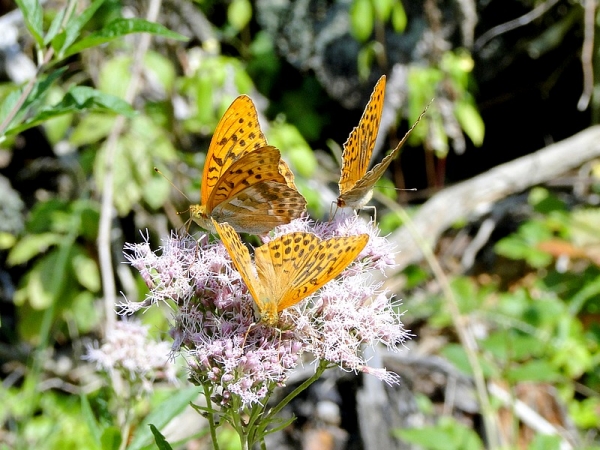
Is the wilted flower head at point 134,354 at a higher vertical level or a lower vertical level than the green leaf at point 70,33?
lower

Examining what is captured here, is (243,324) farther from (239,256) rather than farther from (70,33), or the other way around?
(70,33)

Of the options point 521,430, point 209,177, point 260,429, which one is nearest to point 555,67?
point 521,430

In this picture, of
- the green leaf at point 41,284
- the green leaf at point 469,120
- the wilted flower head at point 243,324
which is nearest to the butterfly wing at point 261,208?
the wilted flower head at point 243,324

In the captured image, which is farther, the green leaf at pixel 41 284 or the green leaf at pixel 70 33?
the green leaf at pixel 41 284

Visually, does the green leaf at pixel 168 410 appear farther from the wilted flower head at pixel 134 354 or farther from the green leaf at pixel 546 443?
the green leaf at pixel 546 443

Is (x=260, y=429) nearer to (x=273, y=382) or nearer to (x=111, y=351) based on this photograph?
(x=273, y=382)

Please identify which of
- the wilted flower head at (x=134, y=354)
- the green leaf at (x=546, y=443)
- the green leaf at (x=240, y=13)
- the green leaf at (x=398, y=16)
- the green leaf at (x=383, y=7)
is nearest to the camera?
the wilted flower head at (x=134, y=354)

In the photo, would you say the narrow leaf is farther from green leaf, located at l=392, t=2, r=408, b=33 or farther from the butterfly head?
green leaf, located at l=392, t=2, r=408, b=33

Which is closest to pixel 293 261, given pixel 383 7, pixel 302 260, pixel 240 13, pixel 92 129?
pixel 302 260

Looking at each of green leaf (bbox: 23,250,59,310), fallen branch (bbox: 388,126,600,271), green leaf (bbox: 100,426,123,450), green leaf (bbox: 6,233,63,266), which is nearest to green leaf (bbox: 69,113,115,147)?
green leaf (bbox: 6,233,63,266)
